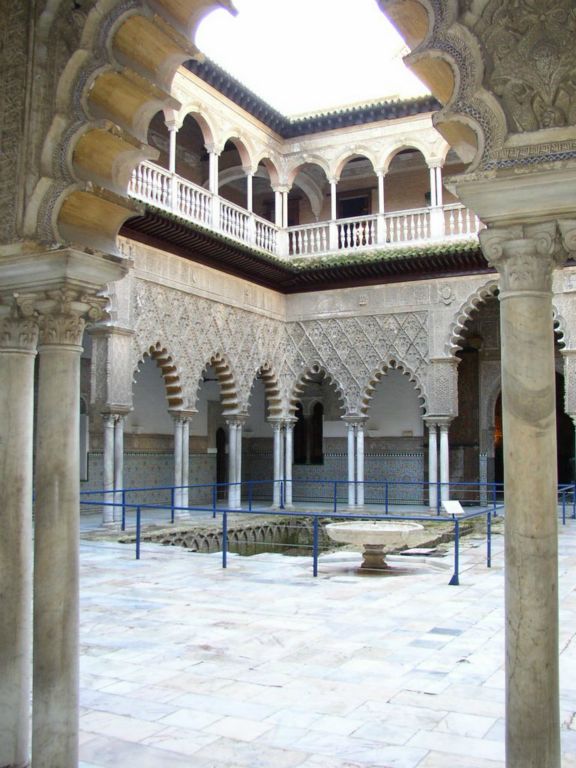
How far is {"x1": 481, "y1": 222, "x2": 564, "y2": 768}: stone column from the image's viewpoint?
282cm

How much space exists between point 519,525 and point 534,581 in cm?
20

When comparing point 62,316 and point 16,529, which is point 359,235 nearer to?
point 62,316

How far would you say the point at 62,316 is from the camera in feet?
12.5

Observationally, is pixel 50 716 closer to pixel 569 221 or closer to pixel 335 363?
pixel 569 221

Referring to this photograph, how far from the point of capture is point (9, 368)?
154 inches

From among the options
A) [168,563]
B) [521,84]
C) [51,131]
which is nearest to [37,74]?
[51,131]

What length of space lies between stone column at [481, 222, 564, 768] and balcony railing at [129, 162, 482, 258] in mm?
11733

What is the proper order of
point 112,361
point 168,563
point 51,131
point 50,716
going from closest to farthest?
point 50,716 → point 51,131 → point 168,563 → point 112,361

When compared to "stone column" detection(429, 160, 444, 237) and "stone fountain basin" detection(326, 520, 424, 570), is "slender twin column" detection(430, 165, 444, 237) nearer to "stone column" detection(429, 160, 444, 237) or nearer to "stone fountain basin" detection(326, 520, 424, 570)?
"stone column" detection(429, 160, 444, 237)

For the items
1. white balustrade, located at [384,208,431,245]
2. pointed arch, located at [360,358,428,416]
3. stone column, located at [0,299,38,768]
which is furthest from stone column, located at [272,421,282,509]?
stone column, located at [0,299,38,768]

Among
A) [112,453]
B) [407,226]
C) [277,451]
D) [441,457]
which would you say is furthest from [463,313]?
[112,453]

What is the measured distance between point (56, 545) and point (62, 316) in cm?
105

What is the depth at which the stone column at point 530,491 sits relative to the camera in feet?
9.26

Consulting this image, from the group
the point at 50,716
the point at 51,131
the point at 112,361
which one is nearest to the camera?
the point at 50,716
